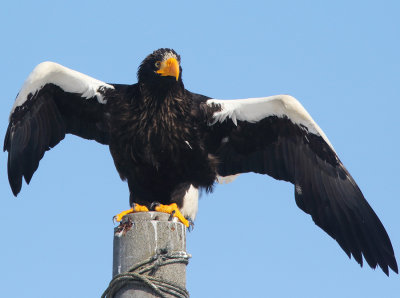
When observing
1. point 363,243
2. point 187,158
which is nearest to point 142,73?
point 187,158

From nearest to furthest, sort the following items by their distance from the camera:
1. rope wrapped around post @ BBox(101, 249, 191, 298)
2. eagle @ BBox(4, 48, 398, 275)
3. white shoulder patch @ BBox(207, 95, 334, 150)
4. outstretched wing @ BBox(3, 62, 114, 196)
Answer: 1. rope wrapped around post @ BBox(101, 249, 191, 298)
2. eagle @ BBox(4, 48, 398, 275)
3. white shoulder patch @ BBox(207, 95, 334, 150)
4. outstretched wing @ BBox(3, 62, 114, 196)

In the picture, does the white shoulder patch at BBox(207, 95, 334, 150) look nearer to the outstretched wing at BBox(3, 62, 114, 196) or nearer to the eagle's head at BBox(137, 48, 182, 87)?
the eagle's head at BBox(137, 48, 182, 87)

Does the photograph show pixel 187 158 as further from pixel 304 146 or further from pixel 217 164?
pixel 304 146

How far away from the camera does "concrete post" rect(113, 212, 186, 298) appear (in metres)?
5.20

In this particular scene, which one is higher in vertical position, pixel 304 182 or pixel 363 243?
pixel 304 182

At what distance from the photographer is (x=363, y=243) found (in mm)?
8461

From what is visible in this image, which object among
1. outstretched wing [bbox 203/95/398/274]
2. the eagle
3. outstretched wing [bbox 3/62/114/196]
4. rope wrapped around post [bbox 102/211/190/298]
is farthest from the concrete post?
outstretched wing [bbox 3/62/114/196]

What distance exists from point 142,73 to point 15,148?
5.51 feet

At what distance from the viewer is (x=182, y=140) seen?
28.2ft

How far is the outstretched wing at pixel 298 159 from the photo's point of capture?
859 cm

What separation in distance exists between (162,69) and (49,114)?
1431 millimetres

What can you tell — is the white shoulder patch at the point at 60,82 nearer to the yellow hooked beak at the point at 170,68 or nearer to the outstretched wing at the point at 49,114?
the outstretched wing at the point at 49,114

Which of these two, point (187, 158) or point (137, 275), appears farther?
point (187, 158)

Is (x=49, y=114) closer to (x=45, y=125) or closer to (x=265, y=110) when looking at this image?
(x=45, y=125)
